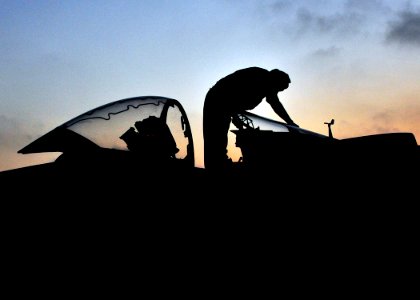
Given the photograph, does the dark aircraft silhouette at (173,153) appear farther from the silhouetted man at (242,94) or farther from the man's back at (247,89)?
the man's back at (247,89)

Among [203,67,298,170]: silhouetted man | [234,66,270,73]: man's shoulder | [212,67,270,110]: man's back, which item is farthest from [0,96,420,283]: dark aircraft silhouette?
[234,66,270,73]: man's shoulder

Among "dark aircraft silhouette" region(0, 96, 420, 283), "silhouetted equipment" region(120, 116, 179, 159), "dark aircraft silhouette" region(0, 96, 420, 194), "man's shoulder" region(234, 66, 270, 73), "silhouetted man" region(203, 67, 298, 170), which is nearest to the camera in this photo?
"dark aircraft silhouette" region(0, 96, 420, 283)

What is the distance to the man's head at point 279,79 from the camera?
4.59 meters

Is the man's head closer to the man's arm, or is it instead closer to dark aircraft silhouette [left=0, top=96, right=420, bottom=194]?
the man's arm

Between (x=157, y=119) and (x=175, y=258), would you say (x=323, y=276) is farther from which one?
(x=157, y=119)

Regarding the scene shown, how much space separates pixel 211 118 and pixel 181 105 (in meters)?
0.85

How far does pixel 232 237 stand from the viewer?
2584mm

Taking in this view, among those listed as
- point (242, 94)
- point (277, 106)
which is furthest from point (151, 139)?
point (277, 106)

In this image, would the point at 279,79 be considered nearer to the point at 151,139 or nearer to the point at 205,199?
the point at 151,139

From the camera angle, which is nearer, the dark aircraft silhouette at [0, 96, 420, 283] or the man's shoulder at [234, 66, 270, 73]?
the dark aircraft silhouette at [0, 96, 420, 283]

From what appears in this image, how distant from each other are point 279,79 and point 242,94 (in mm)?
454

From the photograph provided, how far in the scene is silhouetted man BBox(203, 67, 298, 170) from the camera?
458 centimetres

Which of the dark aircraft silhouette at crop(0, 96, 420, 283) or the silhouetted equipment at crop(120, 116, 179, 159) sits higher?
the silhouetted equipment at crop(120, 116, 179, 159)

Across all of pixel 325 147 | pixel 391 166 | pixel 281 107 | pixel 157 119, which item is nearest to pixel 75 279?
pixel 157 119
